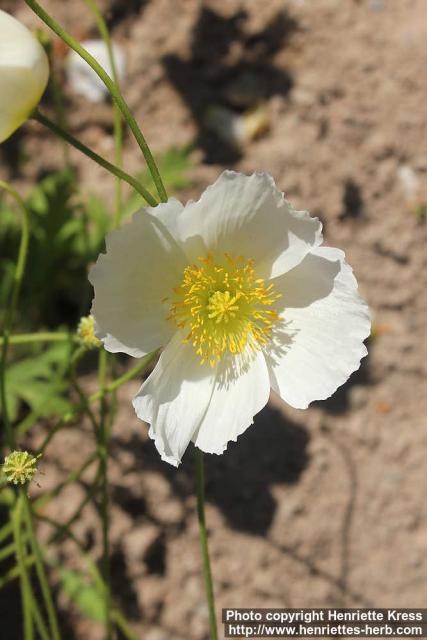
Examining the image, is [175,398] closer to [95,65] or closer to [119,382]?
[119,382]

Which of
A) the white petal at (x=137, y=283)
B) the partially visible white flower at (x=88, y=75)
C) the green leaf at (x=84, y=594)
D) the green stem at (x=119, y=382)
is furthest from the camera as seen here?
the partially visible white flower at (x=88, y=75)

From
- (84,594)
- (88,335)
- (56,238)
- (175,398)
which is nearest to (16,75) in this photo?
(88,335)

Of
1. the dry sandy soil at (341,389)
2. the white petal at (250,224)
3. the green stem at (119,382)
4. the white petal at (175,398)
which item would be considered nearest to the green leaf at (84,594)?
the dry sandy soil at (341,389)

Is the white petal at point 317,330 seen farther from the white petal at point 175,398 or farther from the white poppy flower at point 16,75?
the white poppy flower at point 16,75

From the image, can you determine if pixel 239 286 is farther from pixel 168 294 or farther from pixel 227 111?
pixel 227 111

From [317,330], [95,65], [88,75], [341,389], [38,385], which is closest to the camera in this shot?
[95,65]

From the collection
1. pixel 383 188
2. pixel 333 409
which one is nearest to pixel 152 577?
pixel 333 409
